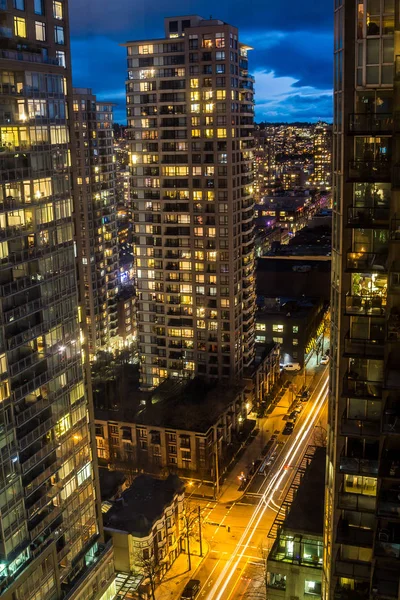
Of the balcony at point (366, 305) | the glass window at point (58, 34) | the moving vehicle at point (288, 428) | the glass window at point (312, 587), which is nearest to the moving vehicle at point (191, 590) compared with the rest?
the glass window at point (312, 587)

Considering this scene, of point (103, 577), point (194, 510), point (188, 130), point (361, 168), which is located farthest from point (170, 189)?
point (361, 168)

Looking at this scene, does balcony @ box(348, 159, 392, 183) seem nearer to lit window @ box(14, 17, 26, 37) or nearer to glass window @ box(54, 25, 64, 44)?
lit window @ box(14, 17, 26, 37)

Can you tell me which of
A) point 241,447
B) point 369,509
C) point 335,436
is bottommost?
point 241,447

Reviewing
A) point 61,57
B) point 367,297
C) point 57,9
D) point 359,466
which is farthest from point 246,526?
point 57,9

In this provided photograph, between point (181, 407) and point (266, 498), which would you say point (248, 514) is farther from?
point (181, 407)

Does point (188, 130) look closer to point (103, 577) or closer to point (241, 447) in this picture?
point (241, 447)

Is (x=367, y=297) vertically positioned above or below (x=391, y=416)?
above
